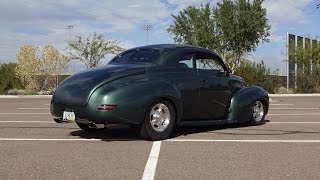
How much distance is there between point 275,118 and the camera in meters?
13.1

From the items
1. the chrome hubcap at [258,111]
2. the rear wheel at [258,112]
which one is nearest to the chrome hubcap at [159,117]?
the rear wheel at [258,112]

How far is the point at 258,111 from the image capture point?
37.0 ft

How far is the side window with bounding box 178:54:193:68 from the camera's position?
9.58 metres

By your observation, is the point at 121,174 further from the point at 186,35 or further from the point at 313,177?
the point at 186,35

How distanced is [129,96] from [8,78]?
2887 centimetres

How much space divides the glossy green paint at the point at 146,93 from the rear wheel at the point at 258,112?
0.76 meters

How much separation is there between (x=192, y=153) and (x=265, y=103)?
4.26 metres

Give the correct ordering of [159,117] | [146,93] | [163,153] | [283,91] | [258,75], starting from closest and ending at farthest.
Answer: [163,153], [146,93], [159,117], [258,75], [283,91]

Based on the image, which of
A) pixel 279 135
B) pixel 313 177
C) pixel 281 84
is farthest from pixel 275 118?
pixel 281 84

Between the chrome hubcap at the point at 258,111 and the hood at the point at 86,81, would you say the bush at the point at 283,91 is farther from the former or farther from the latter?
the hood at the point at 86,81

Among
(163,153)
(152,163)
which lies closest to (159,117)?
(163,153)

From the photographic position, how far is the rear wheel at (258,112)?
1110 cm

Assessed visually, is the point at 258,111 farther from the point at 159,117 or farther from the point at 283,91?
the point at 283,91

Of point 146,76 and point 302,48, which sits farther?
point 302,48
